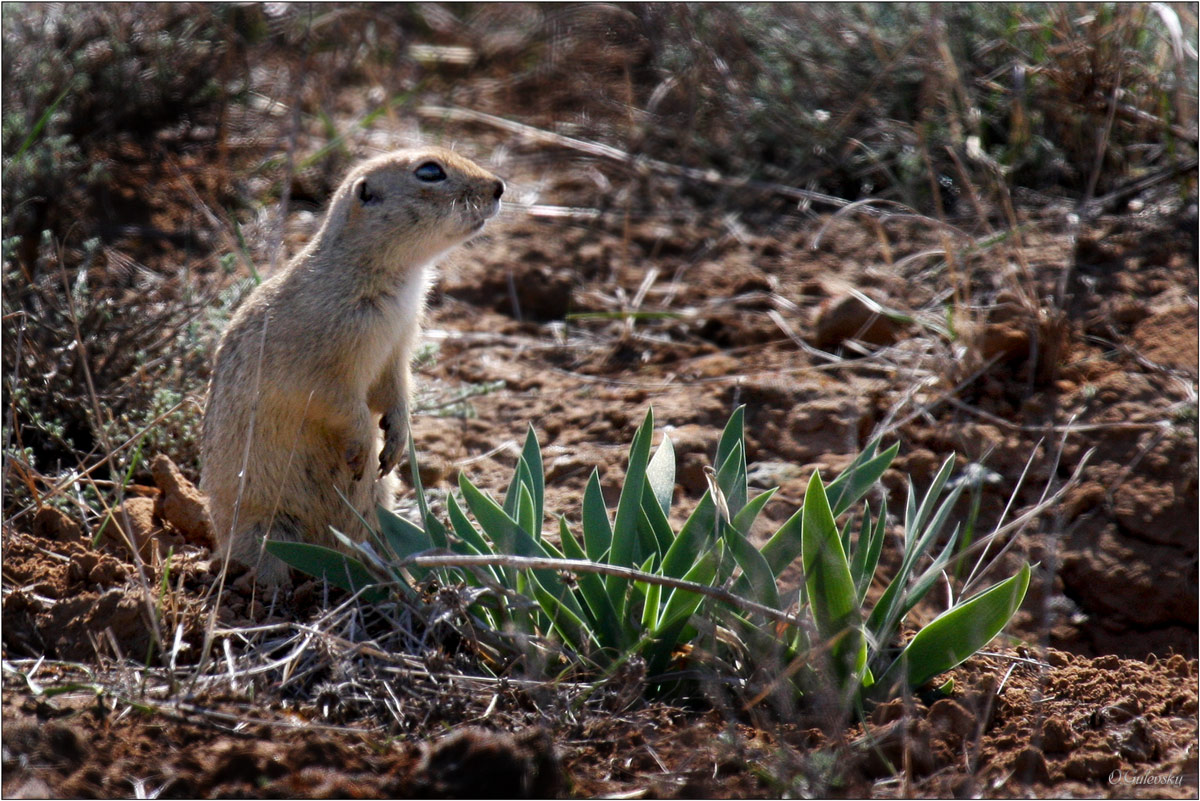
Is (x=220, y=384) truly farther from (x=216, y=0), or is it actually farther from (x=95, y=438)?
(x=216, y=0)

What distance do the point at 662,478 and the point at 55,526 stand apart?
1.96 m

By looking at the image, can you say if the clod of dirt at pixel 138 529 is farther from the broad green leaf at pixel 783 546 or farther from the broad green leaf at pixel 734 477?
the broad green leaf at pixel 783 546

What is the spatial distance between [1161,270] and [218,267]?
4283mm

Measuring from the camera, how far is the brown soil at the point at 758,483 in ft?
7.68

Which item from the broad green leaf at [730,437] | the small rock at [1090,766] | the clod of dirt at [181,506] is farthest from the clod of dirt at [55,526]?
the small rock at [1090,766]

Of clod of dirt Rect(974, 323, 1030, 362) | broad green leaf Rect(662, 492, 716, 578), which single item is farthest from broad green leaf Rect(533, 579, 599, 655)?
clod of dirt Rect(974, 323, 1030, 362)

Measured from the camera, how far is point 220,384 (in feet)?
11.6

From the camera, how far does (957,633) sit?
263cm

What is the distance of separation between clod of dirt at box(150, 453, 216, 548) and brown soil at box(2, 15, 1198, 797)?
0.03 feet

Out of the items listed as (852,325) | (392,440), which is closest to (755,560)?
(392,440)

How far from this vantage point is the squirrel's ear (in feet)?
12.2

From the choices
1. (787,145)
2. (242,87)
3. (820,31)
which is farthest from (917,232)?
(242,87)

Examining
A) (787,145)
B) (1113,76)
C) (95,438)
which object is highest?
(1113,76)

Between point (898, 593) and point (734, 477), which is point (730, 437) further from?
point (898, 593)
